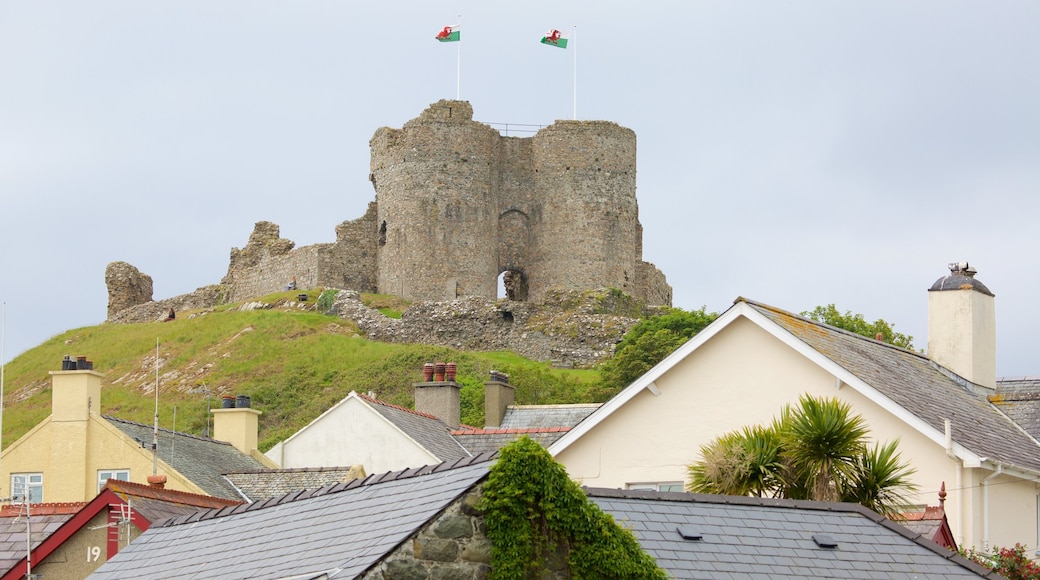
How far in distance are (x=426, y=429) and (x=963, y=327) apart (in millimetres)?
12719

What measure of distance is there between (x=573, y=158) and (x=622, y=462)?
54.8m

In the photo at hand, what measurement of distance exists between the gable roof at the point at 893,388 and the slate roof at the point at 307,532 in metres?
8.72

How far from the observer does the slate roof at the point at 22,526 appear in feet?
67.4

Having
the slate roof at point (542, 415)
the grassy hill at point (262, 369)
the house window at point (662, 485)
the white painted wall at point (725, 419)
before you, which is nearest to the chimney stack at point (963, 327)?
the white painted wall at point (725, 419)

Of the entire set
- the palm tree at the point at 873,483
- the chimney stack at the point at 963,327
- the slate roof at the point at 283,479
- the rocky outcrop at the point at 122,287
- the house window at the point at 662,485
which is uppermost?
the rocky outcrop at the point at 122,287

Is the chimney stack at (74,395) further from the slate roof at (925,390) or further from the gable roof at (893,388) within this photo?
the slate roof at (925,390)

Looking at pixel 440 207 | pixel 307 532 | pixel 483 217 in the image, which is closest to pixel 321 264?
pixel 440 207

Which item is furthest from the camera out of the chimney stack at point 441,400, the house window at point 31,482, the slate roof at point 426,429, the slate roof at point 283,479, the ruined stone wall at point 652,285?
the ruined stone wall at point 652,285

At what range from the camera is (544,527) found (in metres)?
12.6

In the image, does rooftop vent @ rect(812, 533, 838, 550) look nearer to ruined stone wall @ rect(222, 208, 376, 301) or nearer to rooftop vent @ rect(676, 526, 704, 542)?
rooftop vent @ rect(676, 526, 704, 542)

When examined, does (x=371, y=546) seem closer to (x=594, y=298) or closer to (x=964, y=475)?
(x=964, y=475)

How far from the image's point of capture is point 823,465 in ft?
61.5

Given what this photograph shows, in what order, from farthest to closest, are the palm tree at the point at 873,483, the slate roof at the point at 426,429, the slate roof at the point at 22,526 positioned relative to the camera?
the slate roof at the point at 426,429, the slate roof at the point at 22,526, the palm tree at the point at 873,483

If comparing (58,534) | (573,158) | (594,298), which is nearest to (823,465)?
(58,534)
